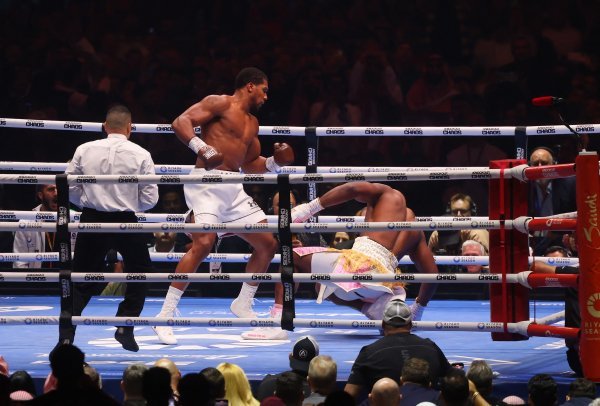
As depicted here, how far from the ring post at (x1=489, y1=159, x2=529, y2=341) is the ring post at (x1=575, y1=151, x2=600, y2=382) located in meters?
0.47

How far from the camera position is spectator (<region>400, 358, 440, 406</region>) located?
4316 millimetres

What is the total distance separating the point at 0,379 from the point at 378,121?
24.8ft

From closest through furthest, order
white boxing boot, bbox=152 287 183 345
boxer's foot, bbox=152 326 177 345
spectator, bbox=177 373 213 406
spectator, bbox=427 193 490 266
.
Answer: spectator, bbox=177 373 213 406
white boxing boot, bbox=152 287 183 345
boxer's foot, bbox=152 326 177 345
spectator, bbox=427 193 490 266

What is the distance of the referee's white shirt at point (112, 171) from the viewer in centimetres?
614

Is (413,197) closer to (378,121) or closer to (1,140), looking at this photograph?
(378,121)

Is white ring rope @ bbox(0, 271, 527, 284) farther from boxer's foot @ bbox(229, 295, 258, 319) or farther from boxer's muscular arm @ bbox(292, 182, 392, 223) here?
boxer's foot @ bbox(229, 295, 258, 319)

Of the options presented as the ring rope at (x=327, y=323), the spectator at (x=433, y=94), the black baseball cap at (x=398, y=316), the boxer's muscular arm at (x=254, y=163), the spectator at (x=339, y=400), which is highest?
the spectator at (x=433, y=94)

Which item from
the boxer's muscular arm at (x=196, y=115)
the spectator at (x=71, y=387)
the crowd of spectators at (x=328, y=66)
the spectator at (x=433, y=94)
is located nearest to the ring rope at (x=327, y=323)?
the boxer's muscular arm at (x=196, y=115)

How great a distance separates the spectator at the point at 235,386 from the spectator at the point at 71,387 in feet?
2.54

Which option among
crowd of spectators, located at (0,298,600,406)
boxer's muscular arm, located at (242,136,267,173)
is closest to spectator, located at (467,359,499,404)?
crowd of spectators, located at (0,298,600,406)

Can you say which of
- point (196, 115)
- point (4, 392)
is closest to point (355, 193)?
point (196, 115)

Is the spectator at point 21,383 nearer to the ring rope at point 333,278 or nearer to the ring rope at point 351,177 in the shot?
the ring rope at point 333,278

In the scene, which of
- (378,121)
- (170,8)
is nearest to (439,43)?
(378,121)

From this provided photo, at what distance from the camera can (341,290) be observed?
22.4 ft
